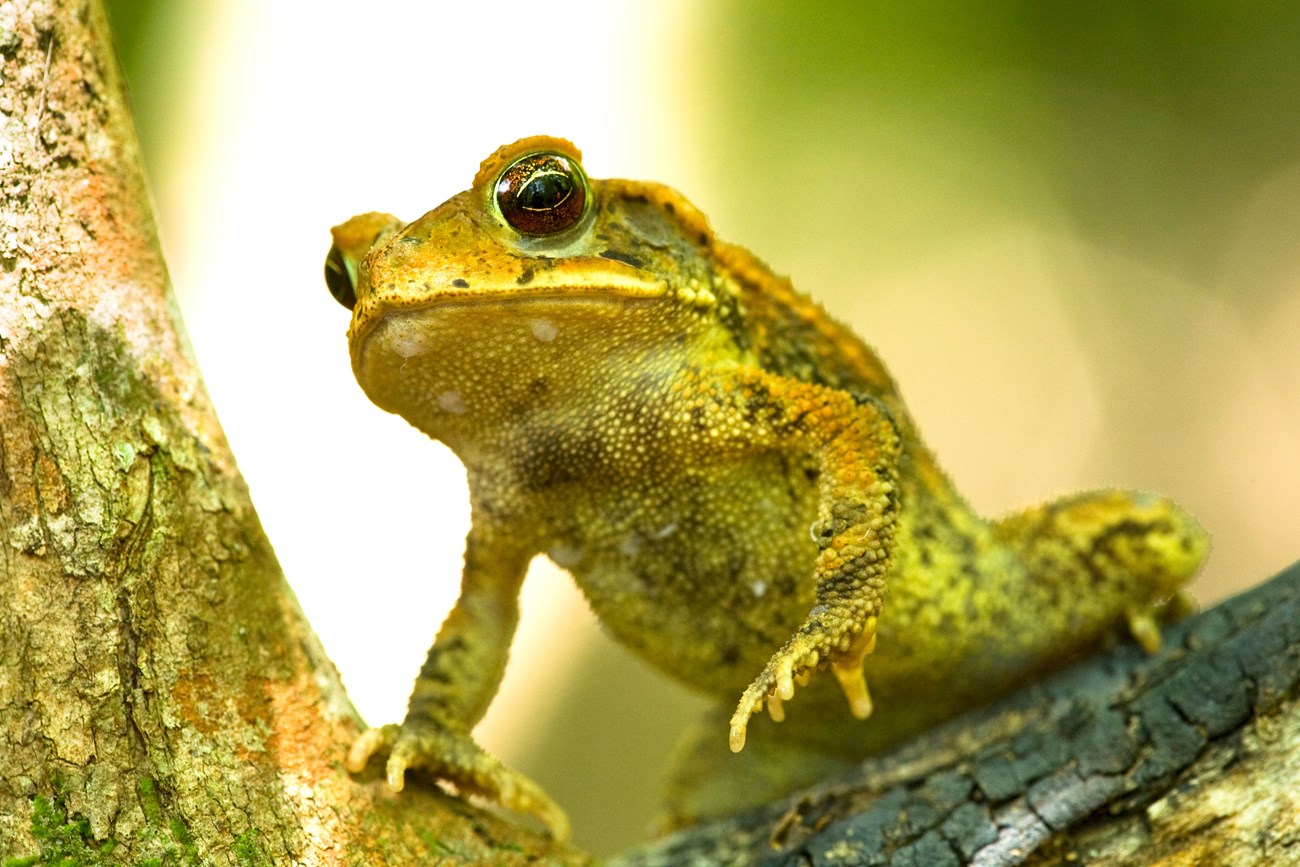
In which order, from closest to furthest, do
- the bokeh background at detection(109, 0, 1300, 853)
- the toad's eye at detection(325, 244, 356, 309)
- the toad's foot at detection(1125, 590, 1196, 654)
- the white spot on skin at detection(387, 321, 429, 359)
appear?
the white spot on skin at detection(387, 321, 429, 359), the toad's eye at detection(325, 244, 356, 309), the toad's foot at detection(1125, 590, 1196, 654), the bokeh background at detection(109, 0, 1300, 853)

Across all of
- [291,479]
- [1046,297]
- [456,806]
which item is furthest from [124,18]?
[1046,297]

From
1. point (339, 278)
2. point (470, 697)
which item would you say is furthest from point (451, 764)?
point (339, 278)

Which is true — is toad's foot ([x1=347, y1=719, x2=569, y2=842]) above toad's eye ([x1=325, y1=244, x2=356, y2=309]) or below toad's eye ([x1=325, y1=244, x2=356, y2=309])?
below

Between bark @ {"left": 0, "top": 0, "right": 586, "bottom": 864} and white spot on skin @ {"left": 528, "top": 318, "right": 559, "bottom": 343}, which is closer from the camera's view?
bark @ {"left": 0, "top": 0, "right": 586, "bottom": 864}

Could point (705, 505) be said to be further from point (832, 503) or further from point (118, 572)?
point (118, 572)

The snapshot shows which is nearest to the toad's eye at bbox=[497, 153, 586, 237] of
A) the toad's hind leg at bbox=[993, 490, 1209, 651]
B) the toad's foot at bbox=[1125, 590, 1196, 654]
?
the toad's hind leg at bbox=[993, 490, 1209, 651]

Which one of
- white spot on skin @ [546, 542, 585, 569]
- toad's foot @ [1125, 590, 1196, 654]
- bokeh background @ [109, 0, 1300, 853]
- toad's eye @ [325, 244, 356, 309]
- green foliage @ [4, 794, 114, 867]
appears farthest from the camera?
bokeh background @ [109, 0, 1300, 853]

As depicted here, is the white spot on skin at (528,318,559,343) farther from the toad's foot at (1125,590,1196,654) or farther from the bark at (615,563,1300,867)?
the toad's foot at (1125,590,1196,654)

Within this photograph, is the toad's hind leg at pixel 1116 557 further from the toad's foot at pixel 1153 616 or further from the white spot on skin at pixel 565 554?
the white spot on skin at pixel 565 554
